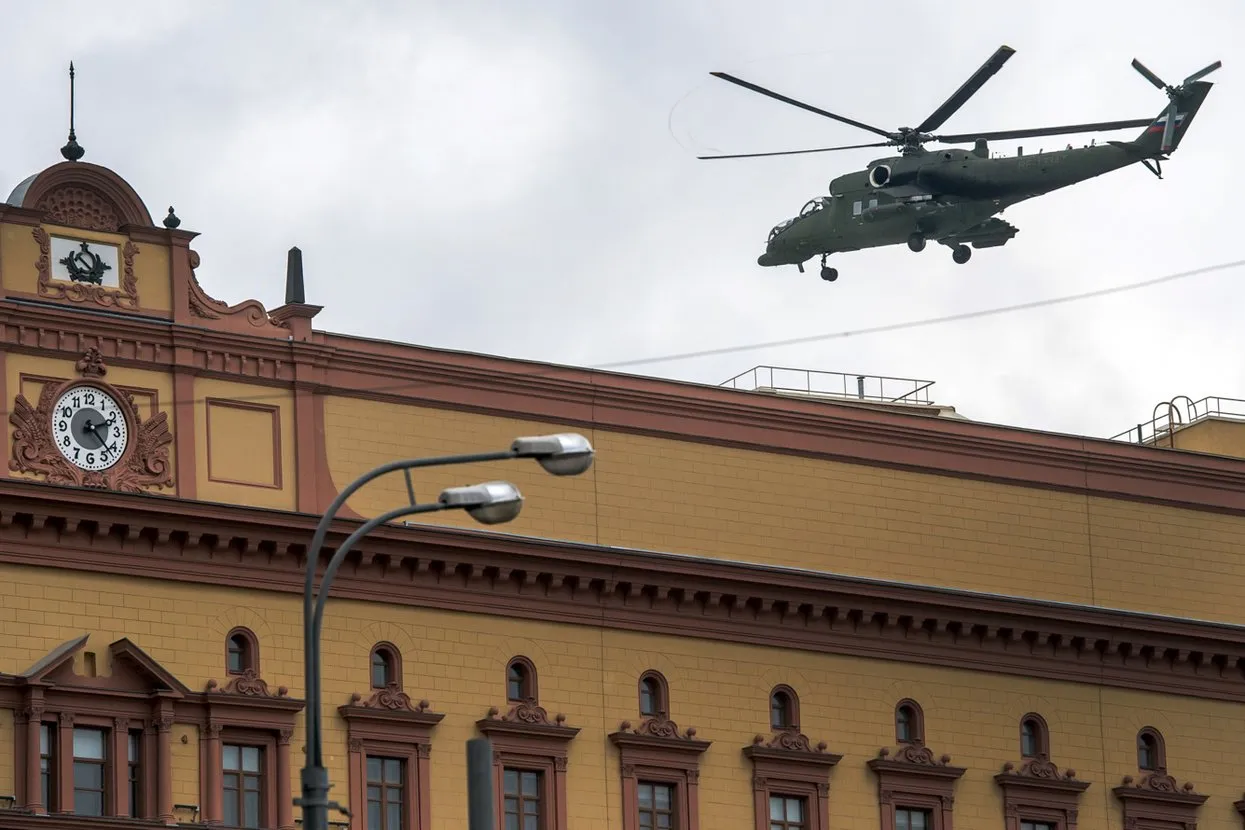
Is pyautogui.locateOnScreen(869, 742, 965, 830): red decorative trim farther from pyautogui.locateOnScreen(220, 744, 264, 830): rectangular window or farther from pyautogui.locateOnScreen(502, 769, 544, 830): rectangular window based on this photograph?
pyautogui.locateOnScreen(220, 744, 264, 830): rectangular window

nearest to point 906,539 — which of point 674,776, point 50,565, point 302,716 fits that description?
point 674,776

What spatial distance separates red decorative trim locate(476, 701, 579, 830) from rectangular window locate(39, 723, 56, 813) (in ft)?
24.5

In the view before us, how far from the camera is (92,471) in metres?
53.2

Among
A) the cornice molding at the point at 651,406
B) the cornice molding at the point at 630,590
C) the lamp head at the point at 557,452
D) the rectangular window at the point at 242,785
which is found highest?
the cornice molding at the point at 651,406

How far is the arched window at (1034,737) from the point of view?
62031mm

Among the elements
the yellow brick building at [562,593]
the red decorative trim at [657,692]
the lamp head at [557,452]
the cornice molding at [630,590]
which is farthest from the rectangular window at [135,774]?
the lamp head at [557,452]

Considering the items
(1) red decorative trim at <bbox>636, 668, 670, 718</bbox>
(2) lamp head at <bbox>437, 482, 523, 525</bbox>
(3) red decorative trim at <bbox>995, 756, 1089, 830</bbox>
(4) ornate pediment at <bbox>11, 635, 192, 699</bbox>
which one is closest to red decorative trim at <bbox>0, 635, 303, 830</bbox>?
(4) ornate pediment at <bbox>11, 635, 192, 699</bbox>

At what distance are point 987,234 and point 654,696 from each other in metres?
16.3

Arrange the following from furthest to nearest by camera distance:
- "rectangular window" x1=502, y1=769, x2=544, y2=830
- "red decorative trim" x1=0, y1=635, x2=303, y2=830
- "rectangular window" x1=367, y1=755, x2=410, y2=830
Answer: "rectangular window" x1=502, y1=769, x2=544, y2=830 → "rectangular window" x1=367, y1=755, x2=410, y2=830 → "red decorative trim" x1=0, y1=635, x2=303, y2=830

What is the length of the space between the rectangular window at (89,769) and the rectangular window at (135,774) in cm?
43

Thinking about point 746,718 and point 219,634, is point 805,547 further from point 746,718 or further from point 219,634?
point 219,634

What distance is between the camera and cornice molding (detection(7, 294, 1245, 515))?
2131 inches

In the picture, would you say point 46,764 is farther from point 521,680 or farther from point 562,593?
point 562,593

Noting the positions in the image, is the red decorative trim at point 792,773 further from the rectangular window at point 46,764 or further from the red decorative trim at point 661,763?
the rectangular window at point 46,764
